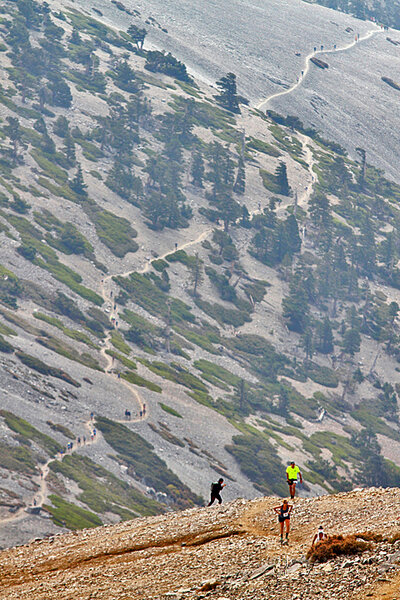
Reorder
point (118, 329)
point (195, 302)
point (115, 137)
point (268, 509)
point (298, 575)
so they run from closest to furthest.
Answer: point (298, 575) < point (268, 509) < point (118, 329) < point (195, 302) < point (115, 137)

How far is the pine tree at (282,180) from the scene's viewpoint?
17512cm

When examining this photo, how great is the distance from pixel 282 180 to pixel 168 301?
6187 cm

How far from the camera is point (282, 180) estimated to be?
176 m

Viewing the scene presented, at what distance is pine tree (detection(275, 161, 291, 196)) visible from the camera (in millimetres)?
175125

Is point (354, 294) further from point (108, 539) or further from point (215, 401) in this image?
point (108, 539)

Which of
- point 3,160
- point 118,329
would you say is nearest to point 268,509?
point 118,329

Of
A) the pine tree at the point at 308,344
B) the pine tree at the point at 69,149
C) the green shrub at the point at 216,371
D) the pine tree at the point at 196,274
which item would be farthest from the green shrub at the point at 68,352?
the pine tree at the point at 69,149

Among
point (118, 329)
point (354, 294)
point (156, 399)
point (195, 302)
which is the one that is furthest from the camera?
point (354, 294)

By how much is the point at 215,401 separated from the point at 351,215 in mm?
88683

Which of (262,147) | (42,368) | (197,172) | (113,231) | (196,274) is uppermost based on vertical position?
(262,147)

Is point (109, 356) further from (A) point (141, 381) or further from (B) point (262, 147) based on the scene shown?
(B) point (262, 147)

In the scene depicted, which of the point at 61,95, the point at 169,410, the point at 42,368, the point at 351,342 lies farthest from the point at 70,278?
the point at 61,95

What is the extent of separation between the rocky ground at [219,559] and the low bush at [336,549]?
0.62 feet

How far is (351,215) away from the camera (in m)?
176
